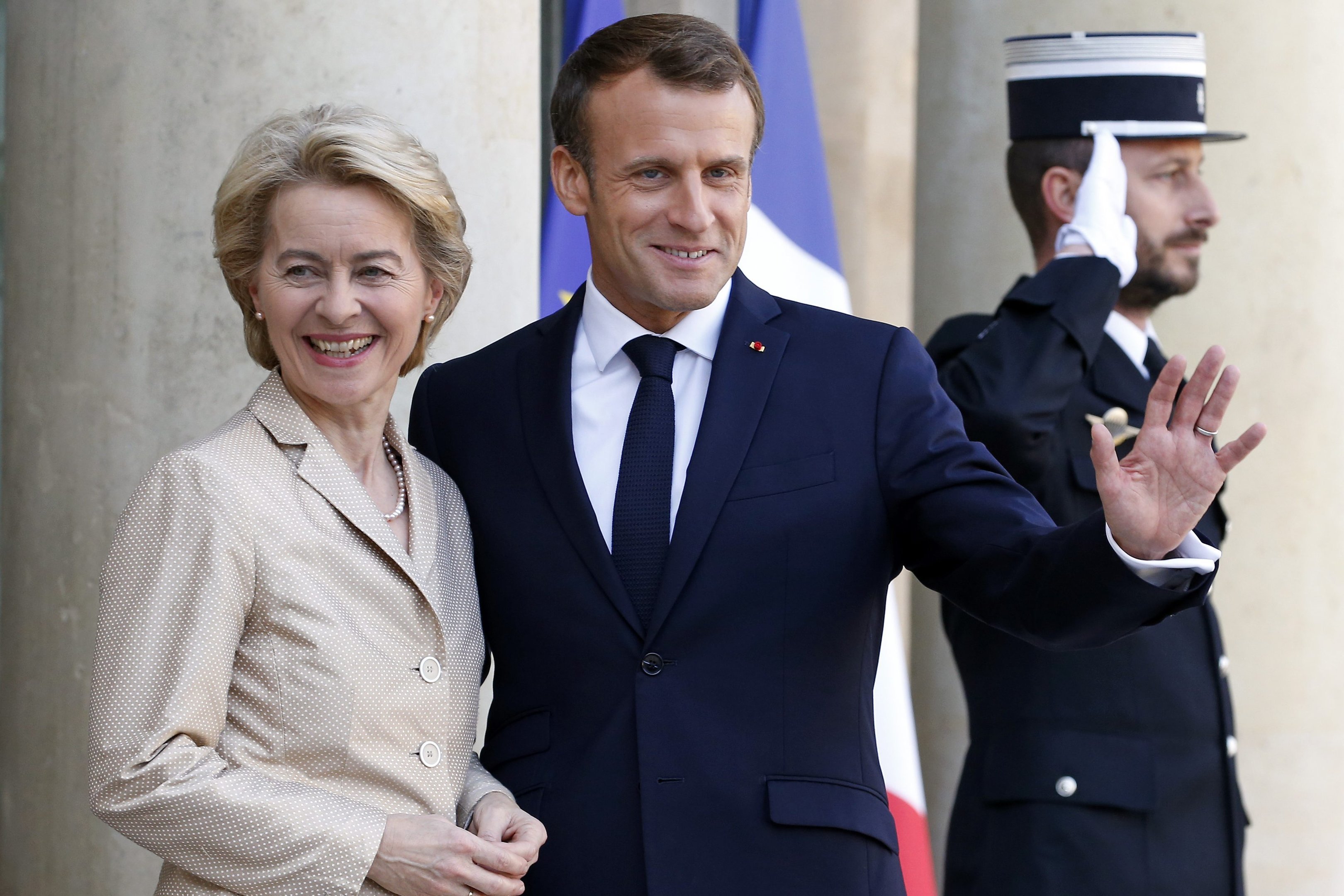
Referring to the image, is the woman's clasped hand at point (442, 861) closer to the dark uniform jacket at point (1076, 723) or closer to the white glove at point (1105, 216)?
the dark uniform jacket at point (1076, 723)

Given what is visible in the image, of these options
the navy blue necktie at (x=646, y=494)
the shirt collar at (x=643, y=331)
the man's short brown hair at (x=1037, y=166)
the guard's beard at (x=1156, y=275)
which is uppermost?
the man's short brown hair at (x=1037, y=166)

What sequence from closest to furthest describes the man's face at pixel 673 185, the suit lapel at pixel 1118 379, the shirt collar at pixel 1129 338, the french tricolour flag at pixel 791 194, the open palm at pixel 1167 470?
the open palm at pixel 1167 470, the man's face at pixel 673 185, the suit lapel at pixel 1118 379, the shirt collar at pixel 1129 338, the french tricolour flag at pixel 791 194

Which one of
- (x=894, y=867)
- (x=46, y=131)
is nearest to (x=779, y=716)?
(x=894, y=867)

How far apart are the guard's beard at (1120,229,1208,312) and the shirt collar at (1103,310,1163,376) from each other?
0.07 m

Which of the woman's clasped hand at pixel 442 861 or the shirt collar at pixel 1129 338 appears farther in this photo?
the shirt collar at pixel 1129 338

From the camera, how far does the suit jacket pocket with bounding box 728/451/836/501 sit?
2.07m

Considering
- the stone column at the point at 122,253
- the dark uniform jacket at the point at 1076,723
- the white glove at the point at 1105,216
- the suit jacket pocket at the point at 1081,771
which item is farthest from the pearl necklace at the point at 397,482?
the white glove at the point at 1105,216

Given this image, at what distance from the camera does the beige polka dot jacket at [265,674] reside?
1776mm

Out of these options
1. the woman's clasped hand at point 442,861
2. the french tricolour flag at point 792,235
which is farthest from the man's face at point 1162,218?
the woman's clasped hand at point 442,861

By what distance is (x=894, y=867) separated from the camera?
2098 mm

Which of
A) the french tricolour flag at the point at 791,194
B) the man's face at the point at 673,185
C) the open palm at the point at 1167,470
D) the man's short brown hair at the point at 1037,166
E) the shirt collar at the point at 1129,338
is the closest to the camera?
the open palm at the point at 1167,470

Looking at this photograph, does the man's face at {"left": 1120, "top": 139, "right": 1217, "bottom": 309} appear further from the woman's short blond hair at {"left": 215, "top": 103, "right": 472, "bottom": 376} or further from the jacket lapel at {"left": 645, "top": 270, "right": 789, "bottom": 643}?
the woman's short blond hair at {"left": 215, "top": 103, "right": 472, "bottom": 376}

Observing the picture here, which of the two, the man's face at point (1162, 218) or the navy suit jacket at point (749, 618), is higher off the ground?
the man's face at point (1162, 218)

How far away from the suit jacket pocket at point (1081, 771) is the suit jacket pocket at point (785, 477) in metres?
1.28
